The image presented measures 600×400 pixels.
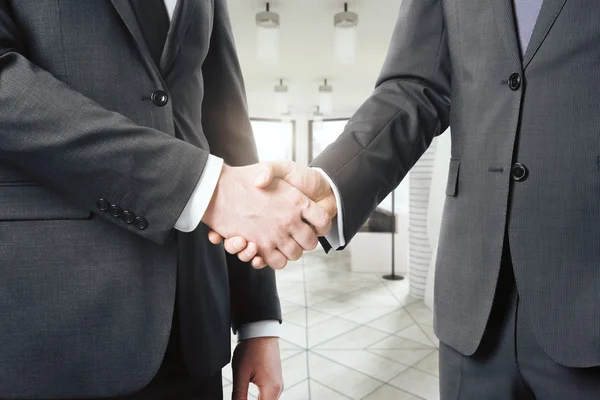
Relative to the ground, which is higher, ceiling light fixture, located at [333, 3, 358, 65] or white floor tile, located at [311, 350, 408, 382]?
ceiling light fixture, located at [333, 3, 358, 65]

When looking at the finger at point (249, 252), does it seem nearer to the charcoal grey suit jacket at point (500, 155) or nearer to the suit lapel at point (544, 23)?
the charcoal grey suit jacket at point (500, 155)

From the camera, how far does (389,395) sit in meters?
2.98

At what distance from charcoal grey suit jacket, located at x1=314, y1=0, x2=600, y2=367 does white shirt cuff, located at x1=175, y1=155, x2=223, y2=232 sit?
315mm

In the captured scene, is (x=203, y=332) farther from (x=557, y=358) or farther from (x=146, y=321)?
(x=557, y=358)

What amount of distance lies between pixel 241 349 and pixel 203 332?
0.83 feet

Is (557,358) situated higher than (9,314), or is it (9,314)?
(9,314)

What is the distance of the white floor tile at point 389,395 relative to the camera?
2.94 metres

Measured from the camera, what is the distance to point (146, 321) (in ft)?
2.52

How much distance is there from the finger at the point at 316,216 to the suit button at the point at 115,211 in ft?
1.14

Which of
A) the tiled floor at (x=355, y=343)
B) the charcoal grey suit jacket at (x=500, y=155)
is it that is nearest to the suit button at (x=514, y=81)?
the charcoal grey suit jacket at (x=500, y=155)

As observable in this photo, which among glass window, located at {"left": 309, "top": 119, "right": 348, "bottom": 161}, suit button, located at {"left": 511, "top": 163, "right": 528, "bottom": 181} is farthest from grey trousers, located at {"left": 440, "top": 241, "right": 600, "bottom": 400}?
glass window, located at {"left": 309, "top": 119, "right": 348, "bottom": 161}

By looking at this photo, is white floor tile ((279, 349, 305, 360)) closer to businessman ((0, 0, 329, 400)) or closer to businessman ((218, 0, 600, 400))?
businessman ((218, 0, 600, 400))

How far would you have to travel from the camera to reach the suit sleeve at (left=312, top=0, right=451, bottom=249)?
102 centimetres

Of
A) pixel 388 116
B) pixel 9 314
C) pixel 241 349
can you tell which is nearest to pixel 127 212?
pixel 9 314
